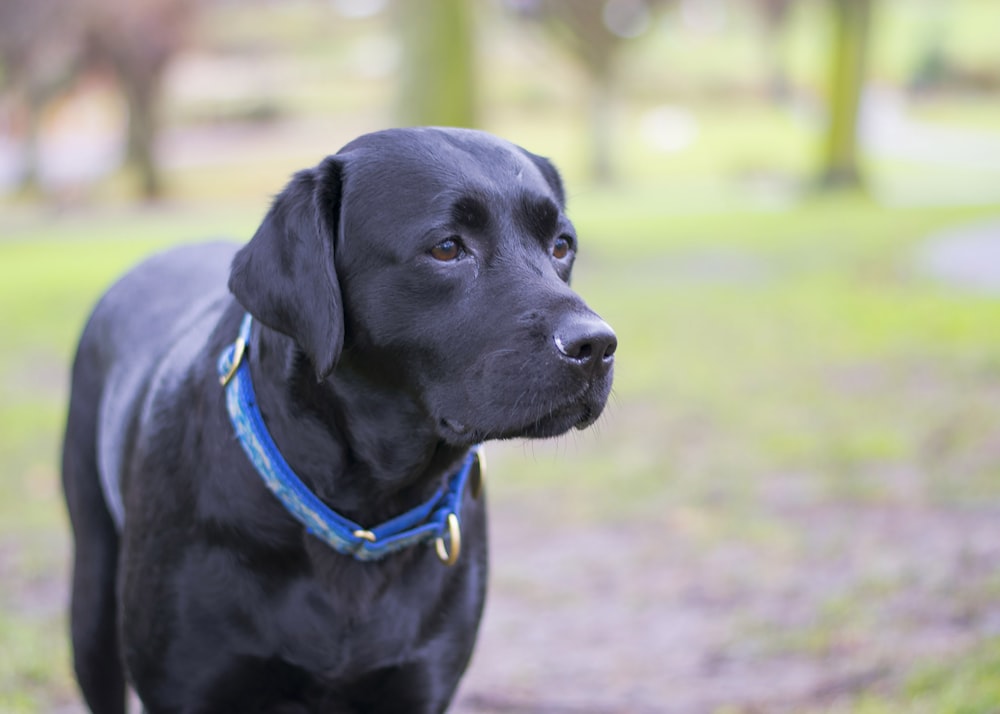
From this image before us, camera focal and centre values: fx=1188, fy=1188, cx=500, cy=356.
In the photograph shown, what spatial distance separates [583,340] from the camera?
248 centimetres

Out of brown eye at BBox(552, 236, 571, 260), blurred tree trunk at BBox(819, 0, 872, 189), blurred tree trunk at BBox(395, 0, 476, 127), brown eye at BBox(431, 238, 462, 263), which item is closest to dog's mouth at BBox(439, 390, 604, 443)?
brown eye at BBox(431, 238, 462, 263)

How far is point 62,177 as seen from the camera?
36219 mm

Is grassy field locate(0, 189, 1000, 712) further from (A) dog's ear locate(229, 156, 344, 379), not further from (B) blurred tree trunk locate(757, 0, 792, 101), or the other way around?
(B) blurred tree trunk locate(757, 0, 792, 101)

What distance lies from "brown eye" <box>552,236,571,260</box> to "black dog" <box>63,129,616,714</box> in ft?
0.28

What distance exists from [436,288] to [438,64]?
10835 mm

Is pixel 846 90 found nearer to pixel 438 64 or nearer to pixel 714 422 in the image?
pixel 438 64

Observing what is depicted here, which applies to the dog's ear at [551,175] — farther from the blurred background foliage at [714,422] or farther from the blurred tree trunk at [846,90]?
the blurred tree trunk at [846,90]

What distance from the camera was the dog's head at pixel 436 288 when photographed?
2543 millimetres

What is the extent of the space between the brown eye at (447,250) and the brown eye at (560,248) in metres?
0.32

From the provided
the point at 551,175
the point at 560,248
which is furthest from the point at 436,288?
the point at 551,175

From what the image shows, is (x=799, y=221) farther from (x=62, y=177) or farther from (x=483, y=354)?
(x=62, y=177)

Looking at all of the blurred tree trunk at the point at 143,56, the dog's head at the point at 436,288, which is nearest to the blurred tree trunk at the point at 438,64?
the dog's head at the point at 436,288

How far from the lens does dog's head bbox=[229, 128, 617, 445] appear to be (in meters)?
2.54

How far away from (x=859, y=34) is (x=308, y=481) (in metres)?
20.1
